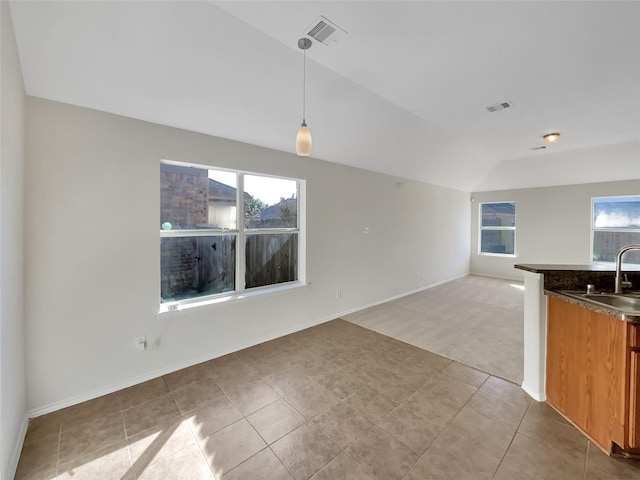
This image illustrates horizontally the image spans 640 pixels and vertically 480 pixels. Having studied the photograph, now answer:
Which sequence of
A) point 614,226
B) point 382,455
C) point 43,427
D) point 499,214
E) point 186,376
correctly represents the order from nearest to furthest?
point 382,455
point 43,427
point 186,376
point 614,226
point 499,214

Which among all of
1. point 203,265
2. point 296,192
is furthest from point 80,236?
point 296,192

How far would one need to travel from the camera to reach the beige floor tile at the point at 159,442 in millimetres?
1701

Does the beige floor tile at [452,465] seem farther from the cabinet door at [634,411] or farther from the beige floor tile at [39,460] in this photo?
the beige floor tile at [39,460]

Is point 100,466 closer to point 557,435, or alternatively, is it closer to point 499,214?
point 557,435

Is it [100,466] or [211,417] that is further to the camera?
[211,417]

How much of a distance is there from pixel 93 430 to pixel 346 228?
11.6 ft

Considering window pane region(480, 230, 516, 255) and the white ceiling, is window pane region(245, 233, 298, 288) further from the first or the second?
window pane region(480, 230, 516, 255)

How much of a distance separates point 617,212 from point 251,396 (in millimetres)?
7952

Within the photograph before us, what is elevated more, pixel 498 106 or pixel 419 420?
pixel 498 106

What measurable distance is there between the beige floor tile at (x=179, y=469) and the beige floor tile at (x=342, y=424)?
787mm

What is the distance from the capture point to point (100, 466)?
163 cm

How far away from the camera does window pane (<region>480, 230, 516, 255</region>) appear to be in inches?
280

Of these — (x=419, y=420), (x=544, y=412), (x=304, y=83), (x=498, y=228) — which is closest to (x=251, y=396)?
(x=419, y=420)

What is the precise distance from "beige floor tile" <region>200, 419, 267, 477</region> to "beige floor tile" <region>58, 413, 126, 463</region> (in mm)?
655
